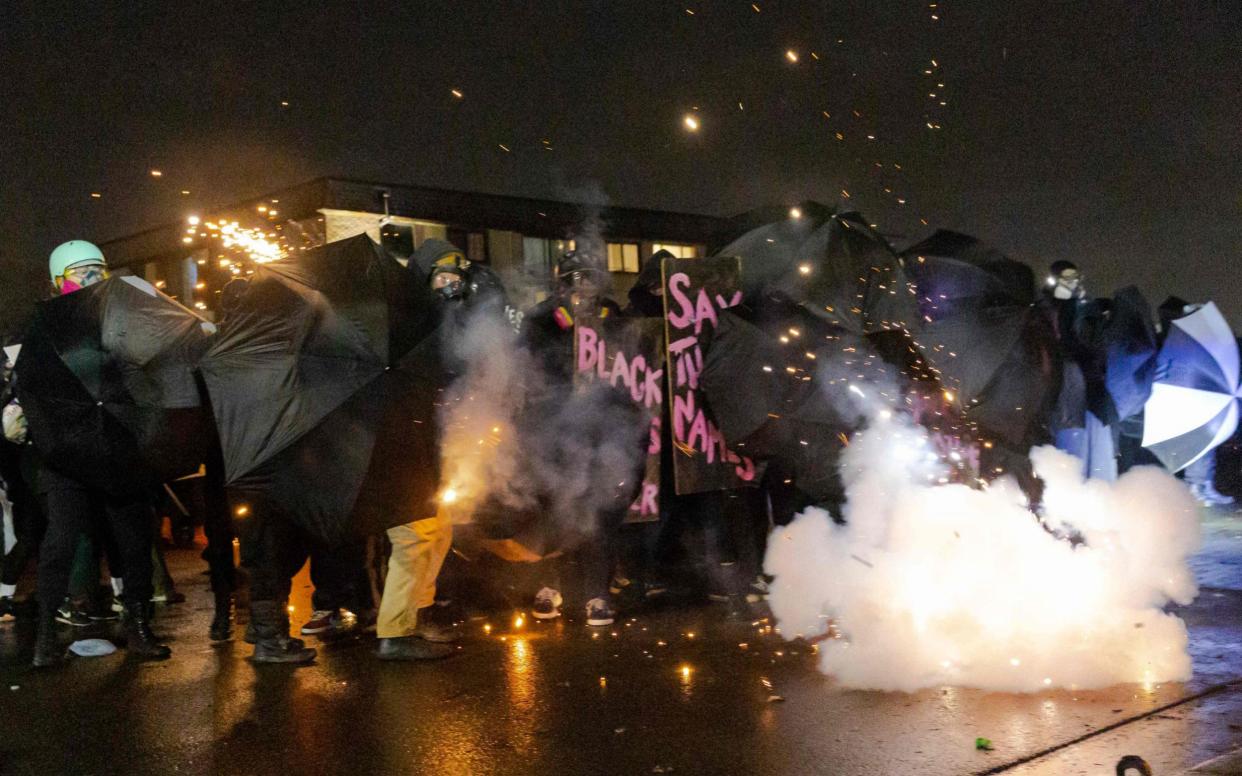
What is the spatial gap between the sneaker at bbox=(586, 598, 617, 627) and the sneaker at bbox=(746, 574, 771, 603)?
3.23 feet

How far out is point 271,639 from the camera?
579 cm

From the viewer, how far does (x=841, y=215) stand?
7301mm

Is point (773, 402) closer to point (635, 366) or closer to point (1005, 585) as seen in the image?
point (635, 366)

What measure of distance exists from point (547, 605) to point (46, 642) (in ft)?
9.47

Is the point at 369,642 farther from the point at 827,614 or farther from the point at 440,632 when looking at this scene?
the point at 827,614

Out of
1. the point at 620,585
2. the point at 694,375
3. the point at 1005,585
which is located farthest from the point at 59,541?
the point at 1005,585

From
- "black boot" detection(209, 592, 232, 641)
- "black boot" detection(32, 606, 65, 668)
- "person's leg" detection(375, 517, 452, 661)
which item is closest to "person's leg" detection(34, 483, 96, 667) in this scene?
"black boot" detection(32, 606, 65, 668)

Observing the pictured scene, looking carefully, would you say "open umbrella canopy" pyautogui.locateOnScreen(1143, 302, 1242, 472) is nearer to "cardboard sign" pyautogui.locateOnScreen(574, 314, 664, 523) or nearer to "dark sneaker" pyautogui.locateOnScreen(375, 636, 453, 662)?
"cardboard sign" pyautogui.locateOnScreen(574, 314, 664, 523)

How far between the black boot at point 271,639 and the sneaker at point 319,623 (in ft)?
2.43

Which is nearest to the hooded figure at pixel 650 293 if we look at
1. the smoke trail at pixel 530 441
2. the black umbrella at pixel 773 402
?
the black umbrella at pixel 773 402

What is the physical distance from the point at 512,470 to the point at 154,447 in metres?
2.04

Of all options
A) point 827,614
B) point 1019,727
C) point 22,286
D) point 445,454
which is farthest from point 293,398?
point 22,286

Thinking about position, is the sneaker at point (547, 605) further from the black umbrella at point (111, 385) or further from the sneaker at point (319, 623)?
the black umbrella at point (111, 385)

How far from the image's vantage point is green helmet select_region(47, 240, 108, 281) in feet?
21.7
